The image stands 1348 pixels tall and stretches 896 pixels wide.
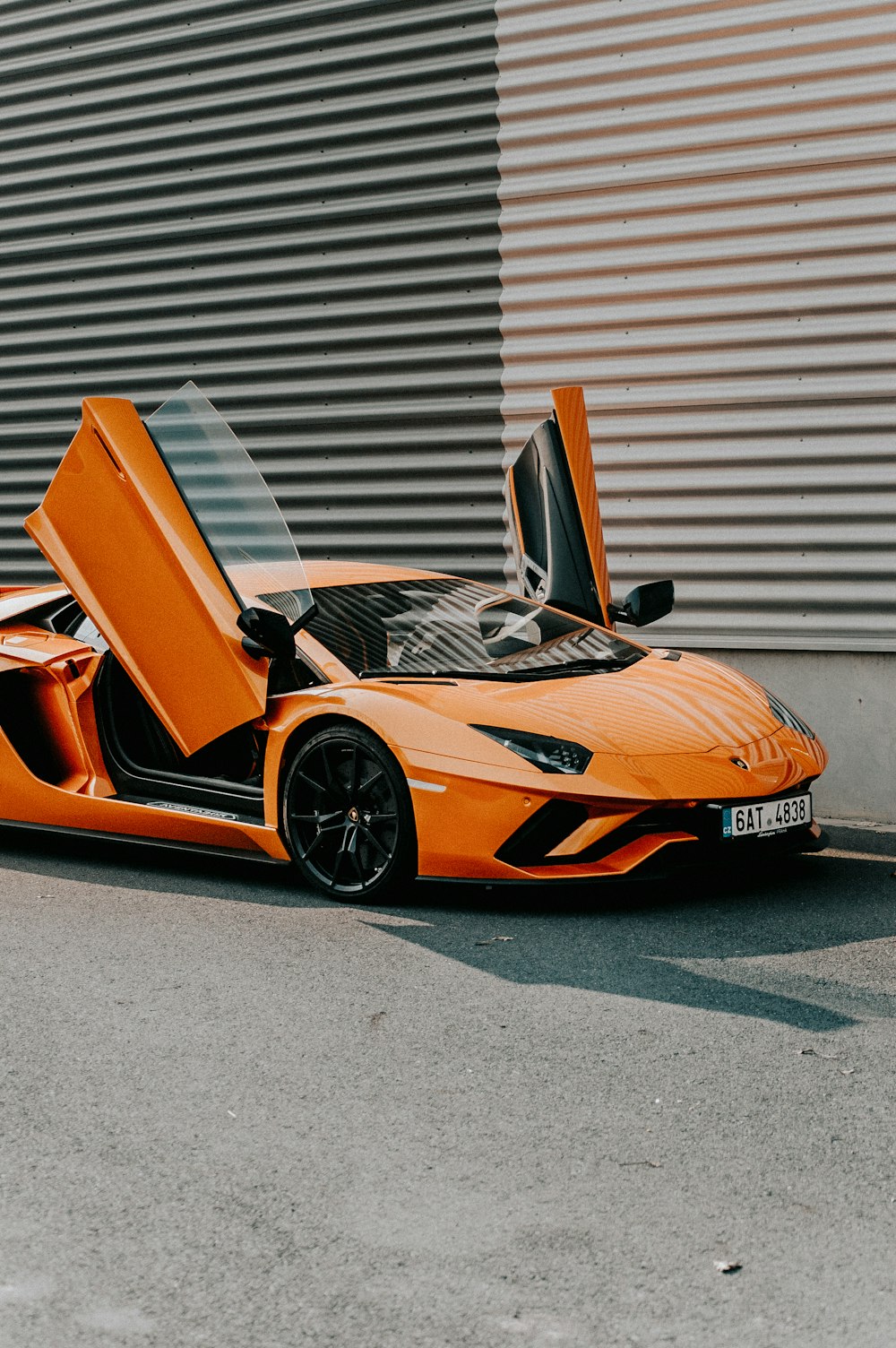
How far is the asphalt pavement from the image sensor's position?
2.40 meters

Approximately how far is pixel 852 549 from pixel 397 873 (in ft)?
11.6

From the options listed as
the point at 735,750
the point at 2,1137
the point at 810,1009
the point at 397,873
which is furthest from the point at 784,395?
the point at 2,1137

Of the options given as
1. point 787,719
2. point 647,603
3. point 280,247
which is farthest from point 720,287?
point 787,719

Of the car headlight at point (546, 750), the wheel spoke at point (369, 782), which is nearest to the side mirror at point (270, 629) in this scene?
the wheel spoke at point (369, 782)

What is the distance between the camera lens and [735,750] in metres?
5.06

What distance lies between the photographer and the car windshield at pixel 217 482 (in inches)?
210

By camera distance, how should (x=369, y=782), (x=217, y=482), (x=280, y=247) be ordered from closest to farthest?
(x=369, y=782) → (x=217, y=482) → (x=280, y=247)

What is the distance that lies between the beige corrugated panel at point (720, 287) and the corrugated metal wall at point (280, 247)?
40 cm

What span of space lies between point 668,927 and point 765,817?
0.53 m

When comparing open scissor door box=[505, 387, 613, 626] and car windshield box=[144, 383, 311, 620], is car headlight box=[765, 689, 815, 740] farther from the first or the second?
car windshield box=[144, 383, 311, 620]

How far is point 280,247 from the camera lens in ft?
30.7

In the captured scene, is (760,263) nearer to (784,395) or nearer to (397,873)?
(784,395)

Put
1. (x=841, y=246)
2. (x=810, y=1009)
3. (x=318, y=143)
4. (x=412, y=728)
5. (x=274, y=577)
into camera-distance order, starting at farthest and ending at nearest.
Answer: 1. (x=318, y=143)
2. (x=841, y=246)
3. (x=274, y=577)
4. (x=412, y=728)
5. (x=810, y=1009)

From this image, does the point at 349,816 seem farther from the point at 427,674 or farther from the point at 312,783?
the point at 427,674
